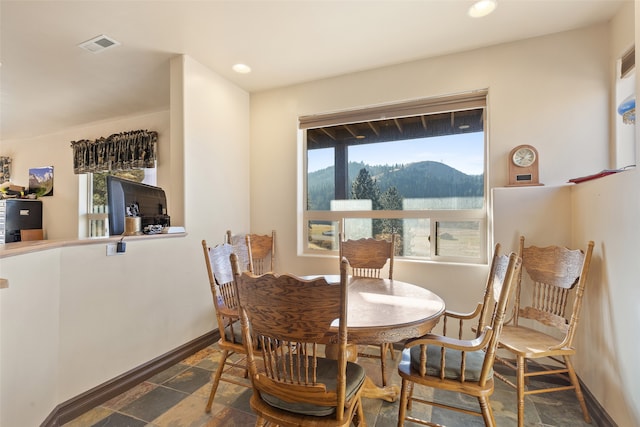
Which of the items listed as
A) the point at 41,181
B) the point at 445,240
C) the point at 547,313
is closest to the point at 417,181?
the point at 445,240

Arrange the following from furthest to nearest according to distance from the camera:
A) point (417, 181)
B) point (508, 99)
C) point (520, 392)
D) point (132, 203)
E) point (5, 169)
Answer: point (5, 169) → point (417, 181) → point (508, 99) → point (132, 203) → point (520, 392)

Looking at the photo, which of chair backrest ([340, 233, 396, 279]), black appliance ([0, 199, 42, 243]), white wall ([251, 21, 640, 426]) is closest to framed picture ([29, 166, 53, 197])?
black appliance ([0, 199, 42, 243])

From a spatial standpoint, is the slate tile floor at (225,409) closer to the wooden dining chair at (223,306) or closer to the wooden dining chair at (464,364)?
the wooden dining chair at (223,306)

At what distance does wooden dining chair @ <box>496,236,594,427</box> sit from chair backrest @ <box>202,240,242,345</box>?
169 centimetres

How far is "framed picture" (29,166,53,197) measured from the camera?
16.0 ft

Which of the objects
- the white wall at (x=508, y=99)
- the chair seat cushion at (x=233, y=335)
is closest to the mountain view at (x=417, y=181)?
the white wall at (x=508, y=99)

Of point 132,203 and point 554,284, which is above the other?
point 132,203

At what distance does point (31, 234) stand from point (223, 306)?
15.4ft

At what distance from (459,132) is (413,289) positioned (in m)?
1.66

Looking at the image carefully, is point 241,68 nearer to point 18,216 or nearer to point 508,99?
point 508,99

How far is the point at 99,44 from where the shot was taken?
8.02 ft

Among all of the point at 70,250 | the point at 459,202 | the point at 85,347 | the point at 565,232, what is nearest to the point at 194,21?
the point at 70,250

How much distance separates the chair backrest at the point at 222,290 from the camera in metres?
1.82

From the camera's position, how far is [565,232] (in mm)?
2158
